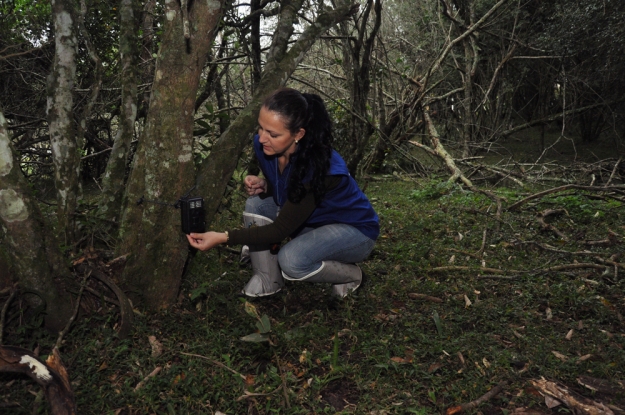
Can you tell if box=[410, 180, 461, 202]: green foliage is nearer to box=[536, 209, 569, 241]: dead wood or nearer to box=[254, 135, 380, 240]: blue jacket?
box=[536, 209, 569, 241]: dead wood

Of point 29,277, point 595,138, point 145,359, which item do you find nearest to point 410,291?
point 145,359

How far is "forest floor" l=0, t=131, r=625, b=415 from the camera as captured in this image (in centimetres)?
225

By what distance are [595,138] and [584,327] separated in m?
11.2

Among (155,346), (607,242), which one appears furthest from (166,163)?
(607,242)

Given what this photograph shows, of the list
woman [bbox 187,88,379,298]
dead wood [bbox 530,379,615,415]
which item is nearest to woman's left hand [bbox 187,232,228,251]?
woman [bbox 187,88,379,298]

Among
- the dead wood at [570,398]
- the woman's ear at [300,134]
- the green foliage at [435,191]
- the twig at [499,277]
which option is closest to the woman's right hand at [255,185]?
the woman's ear at [300,134]

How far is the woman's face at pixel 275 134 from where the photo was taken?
268 centimetres

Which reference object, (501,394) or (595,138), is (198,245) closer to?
(501,394)

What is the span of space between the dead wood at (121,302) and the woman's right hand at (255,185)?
114 cm

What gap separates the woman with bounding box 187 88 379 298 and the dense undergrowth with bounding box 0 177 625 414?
25 cm

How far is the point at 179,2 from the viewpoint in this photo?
8.77ft

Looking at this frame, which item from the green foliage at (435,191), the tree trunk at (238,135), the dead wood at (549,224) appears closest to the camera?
the tree trunk at (238,135)

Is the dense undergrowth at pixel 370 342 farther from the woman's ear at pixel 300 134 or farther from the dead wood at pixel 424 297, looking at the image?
the woman's ear at pixel 300 134

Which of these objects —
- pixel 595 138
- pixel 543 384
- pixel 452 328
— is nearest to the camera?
pixel 543 384
